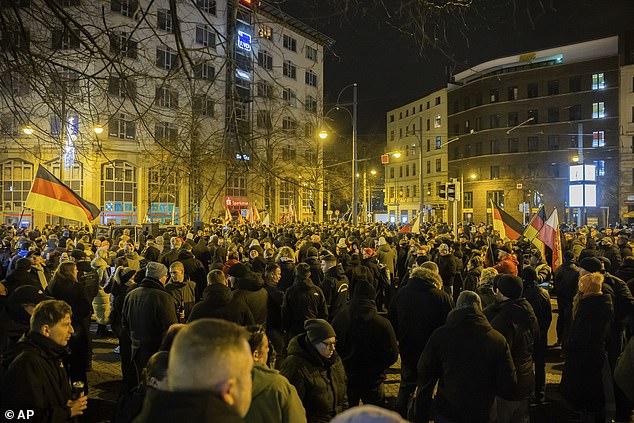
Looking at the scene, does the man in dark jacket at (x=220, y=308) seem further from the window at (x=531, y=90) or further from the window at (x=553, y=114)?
the window at (x=531, y=90)

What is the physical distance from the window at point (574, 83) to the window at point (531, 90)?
3.82m

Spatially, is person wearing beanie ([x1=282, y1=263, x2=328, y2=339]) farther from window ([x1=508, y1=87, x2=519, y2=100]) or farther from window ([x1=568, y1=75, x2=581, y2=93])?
window ([x1=508, y1=87, x2=519, y2=100])

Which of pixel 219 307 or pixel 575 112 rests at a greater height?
pixel 575 112

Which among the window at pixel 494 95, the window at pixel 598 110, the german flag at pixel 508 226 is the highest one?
the window at pixel 494 95

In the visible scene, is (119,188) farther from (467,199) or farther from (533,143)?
(533,143)

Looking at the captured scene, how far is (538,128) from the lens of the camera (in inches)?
2511

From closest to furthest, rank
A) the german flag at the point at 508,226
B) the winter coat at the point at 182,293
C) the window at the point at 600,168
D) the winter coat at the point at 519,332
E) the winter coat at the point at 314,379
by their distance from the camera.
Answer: the winter coat at the point at 314,379, the winter coat at the point at 519,332, the winter coat at the point at 182,293, the german flag at the point at 508,226, the window at the point at 600,168

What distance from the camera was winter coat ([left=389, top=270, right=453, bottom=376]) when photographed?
Result: 6.19 m

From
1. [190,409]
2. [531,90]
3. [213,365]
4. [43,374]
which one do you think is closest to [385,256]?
[43,374]

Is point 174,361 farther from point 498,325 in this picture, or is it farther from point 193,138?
point 498,325

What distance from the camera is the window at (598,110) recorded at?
195 ft

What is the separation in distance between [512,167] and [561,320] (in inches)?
2380

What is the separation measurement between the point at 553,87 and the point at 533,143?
688 cm

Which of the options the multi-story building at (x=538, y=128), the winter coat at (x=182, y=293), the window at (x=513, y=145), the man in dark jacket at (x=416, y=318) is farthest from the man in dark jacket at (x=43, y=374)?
the window at (x=513, y=145)
